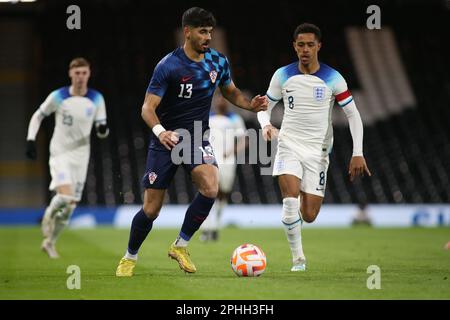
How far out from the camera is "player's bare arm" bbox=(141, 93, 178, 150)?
23.2 feet

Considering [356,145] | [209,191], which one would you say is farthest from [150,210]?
[356,145]

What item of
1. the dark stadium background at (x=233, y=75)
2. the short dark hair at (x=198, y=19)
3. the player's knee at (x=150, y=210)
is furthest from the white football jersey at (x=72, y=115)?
the dark stadium background at (x=233, y=75)

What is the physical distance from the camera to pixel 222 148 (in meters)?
14.3

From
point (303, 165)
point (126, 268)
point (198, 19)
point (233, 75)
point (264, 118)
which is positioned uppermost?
point (233, 75)

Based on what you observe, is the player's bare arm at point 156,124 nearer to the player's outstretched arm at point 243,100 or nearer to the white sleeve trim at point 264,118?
the player's outstretched arm at point 243,100

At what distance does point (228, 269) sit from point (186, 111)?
177cm

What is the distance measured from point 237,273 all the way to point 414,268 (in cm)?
198

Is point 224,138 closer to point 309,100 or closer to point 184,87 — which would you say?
point 309,100

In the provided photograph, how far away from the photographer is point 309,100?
8.32m

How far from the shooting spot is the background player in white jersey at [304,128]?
8.12 meters

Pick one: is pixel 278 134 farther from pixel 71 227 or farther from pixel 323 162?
pixel 71 227

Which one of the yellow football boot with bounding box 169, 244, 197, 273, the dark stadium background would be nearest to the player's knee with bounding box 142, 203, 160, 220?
the yellow football boot with bounding box 169, 244, 197, 273

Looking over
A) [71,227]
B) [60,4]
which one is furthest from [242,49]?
[71,227]

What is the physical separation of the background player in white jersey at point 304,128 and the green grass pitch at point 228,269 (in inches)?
24.3
